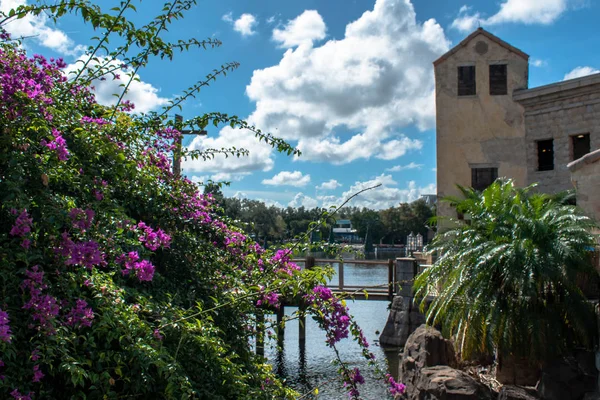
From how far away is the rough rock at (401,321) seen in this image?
17.5 meters

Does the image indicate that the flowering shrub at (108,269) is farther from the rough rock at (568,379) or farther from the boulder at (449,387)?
the rough rock at (568,379)

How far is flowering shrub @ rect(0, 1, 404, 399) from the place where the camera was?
237 centimetres

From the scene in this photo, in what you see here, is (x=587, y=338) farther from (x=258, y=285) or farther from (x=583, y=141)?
(x=583, y=141)

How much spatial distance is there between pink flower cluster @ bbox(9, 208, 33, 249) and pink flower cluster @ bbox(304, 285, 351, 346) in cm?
171

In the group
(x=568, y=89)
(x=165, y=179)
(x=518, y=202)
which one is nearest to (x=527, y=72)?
(x=568, y=89)

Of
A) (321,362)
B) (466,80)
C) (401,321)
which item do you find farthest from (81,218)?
(466,80)

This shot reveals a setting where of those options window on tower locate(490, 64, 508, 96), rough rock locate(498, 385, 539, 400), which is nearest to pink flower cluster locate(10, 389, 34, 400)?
rough rock locate(498, 385, 539, 400)

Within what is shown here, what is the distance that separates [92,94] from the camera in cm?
385

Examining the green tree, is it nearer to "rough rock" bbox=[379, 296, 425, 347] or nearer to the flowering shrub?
"rough rock" bbox=[379, 296, 425, 347]

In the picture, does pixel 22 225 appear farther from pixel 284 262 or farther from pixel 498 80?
pixel 498 80

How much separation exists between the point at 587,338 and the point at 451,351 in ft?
8.94

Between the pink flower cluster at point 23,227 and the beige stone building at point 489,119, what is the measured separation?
1887 centimetres

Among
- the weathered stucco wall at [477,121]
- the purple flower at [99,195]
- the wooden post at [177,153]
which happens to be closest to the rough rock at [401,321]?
the weathered stucco wall at [477,121]

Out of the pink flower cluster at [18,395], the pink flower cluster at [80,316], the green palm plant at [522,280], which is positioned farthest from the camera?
the green palm plant at [522,280]
